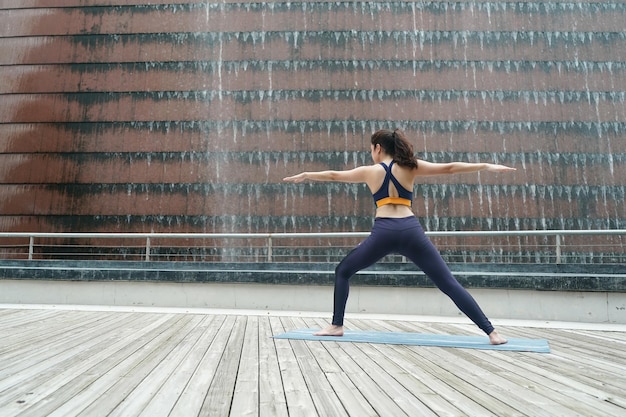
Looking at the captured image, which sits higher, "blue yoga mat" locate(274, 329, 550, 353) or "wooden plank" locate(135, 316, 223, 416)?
"wooden plank" locate(135, 316, 223, 416)

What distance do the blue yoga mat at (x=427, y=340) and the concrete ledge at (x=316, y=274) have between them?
2.56 meters

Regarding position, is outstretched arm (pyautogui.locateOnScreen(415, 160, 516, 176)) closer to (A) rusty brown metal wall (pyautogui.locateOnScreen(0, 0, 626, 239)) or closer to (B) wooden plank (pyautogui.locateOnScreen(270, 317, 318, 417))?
(B) wooden plank (pyautogui.locateOnScreen(270, 317, 318, 417))

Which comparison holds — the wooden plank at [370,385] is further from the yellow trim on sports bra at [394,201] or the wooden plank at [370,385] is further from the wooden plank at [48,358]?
the wooden plank at [48,358]

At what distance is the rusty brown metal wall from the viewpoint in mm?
14508

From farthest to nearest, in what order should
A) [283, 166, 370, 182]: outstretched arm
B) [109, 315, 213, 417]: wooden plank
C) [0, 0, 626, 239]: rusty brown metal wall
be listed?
[0, 0, 626, 239]: rusty brown metal wall → [283, 166, 370, 182]: outstretched arm → [109, 315, 213, 417]: wooden plank

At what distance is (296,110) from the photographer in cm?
1512

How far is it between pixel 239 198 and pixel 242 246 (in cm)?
197

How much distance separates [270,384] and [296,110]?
43.9 ft

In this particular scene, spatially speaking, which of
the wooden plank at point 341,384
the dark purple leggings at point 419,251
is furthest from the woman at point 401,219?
the wooden plank at point 341,384

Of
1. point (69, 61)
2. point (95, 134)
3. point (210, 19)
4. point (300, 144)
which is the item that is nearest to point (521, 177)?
point (300, 144)

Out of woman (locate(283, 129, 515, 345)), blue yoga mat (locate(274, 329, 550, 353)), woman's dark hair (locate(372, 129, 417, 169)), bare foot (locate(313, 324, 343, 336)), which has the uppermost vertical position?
woman's dark hair (locate(372, 129, 417, 169))

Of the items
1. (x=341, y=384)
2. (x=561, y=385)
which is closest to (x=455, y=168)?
(x=561, y=385)

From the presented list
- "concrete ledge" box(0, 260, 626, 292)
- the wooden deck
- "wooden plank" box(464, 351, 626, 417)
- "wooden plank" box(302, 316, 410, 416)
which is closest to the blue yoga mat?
the wooden deck

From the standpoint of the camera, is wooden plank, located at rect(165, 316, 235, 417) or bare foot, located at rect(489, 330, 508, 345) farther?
bare foot, located at rect(489, 330, 508, 345)
